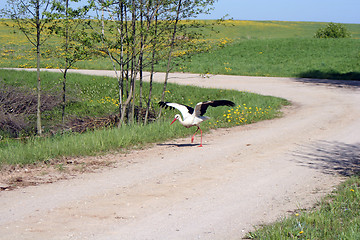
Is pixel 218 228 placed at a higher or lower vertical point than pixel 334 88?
lower

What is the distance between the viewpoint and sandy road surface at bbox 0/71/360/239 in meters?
5.84

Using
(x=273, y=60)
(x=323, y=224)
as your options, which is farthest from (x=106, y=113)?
(x=273, y=60)

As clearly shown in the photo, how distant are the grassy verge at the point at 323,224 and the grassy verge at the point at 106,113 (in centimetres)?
558

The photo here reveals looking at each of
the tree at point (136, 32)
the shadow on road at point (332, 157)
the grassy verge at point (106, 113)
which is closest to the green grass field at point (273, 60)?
the grassy verge at point (106, 113)

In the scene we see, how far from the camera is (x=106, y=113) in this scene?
18.4 metres

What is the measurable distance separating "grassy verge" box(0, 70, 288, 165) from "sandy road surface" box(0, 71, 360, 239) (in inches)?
31.1

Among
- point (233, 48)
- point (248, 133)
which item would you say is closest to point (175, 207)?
point (248, 133)

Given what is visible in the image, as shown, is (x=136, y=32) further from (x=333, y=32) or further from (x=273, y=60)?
(x=333, y=32)

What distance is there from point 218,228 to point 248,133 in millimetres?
7795

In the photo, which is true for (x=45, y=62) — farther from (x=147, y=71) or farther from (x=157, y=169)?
(x=157, y=169)

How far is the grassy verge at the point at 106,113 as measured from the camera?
9.98 metres

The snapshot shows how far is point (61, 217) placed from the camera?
615 centimetres

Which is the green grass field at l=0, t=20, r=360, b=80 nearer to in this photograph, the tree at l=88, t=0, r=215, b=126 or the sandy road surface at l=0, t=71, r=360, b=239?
the tree at l=88, t=0, r=215, b=126

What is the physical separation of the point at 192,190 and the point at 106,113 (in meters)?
11.5
